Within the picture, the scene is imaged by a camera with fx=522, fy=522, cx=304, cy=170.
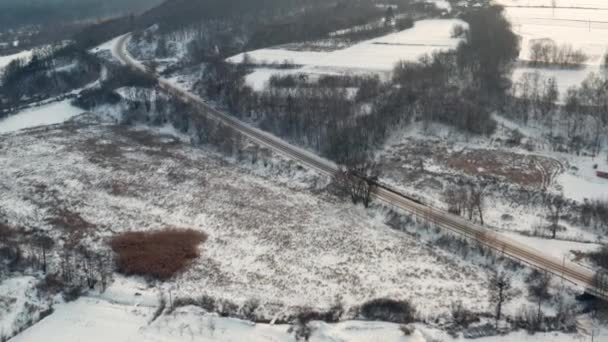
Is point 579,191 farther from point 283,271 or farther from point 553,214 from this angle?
point 283,271

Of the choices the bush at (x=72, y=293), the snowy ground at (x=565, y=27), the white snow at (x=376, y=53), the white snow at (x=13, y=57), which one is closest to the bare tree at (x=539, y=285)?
the bush at (x=72, y=293)

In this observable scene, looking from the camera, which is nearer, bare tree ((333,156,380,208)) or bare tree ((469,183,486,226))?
bare tree ((469,183,486,226))

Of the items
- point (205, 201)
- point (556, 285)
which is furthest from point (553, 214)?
point (205, 201)

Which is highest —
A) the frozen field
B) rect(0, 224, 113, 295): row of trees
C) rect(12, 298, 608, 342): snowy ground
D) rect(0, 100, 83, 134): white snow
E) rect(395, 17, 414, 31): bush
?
the frozen field

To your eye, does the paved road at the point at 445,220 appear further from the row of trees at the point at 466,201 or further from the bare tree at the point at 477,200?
the bare tree at the point at 477,200

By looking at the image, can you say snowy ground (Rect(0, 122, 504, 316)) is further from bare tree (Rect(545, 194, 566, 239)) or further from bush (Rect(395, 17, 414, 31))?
bush (Rect(395, 17, 414, 31))

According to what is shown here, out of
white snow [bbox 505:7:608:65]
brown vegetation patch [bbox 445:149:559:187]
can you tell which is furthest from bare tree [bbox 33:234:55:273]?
white snow [bbox 505:7:608:65]
